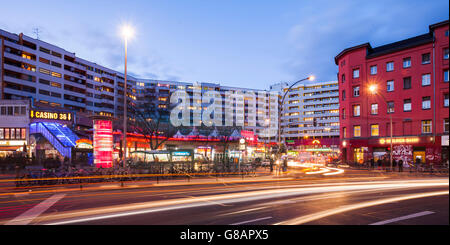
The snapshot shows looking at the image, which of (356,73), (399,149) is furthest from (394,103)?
(356,73)

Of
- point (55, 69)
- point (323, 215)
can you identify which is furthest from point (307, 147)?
point (323, 215)

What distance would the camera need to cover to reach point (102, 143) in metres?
22.9

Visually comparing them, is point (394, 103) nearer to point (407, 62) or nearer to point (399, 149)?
point (407, 62)

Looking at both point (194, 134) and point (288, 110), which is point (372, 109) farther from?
point (288, 110)

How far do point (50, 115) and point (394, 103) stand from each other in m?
52.3

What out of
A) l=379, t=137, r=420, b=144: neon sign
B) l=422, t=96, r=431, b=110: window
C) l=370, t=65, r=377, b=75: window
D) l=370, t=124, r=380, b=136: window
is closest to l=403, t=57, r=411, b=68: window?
l=370, t=65, r=377, b=75: window

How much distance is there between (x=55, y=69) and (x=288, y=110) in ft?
289

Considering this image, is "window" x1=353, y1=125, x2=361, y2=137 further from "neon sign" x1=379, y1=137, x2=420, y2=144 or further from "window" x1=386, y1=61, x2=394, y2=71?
"window" x1=386, y1=61, x2=394, y2=71

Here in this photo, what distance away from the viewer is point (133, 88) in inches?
4222

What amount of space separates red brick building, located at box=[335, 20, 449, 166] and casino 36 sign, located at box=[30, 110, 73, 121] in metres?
44.2

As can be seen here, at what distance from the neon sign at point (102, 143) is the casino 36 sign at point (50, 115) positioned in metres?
23.3

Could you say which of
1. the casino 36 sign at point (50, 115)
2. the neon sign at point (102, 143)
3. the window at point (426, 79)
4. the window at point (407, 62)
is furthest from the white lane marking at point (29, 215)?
the window at point (407, 62)

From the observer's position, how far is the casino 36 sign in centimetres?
3959

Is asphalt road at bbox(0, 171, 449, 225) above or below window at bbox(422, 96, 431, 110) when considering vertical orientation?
below
